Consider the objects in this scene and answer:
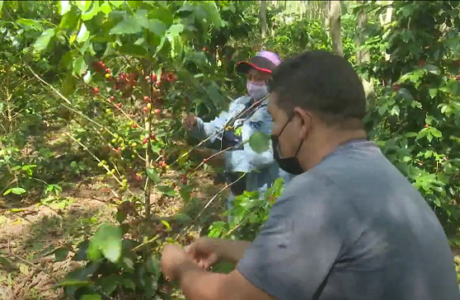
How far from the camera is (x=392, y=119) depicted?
13.5ft

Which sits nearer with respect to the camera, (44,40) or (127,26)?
(127,26)

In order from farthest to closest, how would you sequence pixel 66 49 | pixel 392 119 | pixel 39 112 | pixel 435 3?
pixel 39 112, pixel 392 119, pixel 435 3, pixel 66 49

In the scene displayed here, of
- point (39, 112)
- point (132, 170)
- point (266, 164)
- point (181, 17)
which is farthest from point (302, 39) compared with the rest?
point (181, 17)

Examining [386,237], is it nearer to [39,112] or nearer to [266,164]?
[266,164]

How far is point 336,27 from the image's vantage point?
209 inches

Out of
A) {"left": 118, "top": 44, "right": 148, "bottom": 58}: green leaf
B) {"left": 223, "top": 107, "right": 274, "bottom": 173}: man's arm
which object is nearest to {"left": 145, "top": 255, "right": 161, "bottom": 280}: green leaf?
{"left": 223, "top": 107, "right": 274, "bottom": 173}: man's arm

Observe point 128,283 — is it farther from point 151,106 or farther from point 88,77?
point 88,77

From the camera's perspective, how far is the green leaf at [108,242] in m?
1.66

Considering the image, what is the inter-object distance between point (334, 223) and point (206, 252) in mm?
701

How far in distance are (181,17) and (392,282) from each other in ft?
2.87

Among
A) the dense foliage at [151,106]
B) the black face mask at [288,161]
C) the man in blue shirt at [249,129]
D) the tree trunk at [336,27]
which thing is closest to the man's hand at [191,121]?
the man in blue shirt at [249,129]

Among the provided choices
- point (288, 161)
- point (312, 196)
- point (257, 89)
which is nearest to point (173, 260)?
point (288, 161)

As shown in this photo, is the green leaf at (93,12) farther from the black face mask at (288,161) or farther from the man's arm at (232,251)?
the man's arm at (232,251)

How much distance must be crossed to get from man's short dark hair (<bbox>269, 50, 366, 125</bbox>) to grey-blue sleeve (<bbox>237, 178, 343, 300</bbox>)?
7.8 inches
